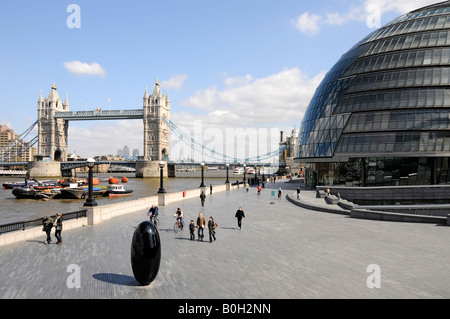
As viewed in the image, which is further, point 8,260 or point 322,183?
point 322,183

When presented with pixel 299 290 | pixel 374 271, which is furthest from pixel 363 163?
pixel 299 290

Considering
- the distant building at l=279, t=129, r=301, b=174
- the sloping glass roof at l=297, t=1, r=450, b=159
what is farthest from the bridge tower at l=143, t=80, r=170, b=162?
the sloping glass roof at l=297, t=1, r=450, b=159

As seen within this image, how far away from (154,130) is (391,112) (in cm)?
16174

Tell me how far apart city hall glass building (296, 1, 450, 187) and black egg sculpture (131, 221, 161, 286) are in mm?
39690

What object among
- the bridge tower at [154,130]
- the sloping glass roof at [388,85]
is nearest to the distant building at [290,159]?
the bridge tower at [154,130]

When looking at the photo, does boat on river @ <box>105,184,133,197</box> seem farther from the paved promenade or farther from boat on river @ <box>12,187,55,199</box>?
the paved promenade

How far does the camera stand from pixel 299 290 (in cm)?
1024

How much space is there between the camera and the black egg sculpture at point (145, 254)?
10492mm

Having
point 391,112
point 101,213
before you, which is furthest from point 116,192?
point 391,112

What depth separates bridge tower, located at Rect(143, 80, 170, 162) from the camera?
189625 millimetres

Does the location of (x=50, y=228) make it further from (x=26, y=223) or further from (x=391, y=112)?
(x=391, y=112)

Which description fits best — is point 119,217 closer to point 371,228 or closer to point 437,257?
point 371,228

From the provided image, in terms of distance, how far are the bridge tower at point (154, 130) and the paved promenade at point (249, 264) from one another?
561ft
